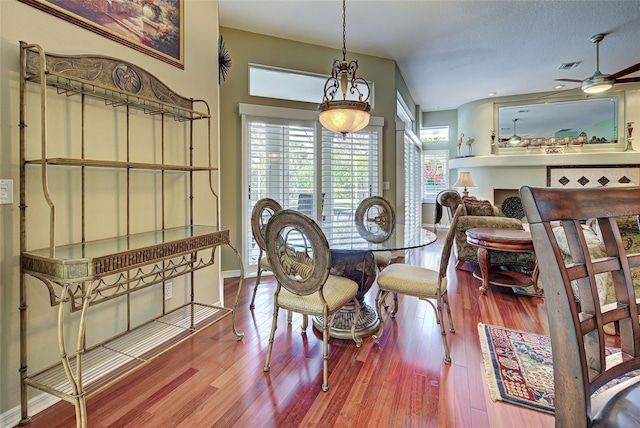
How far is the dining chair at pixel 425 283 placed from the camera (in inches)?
86.8

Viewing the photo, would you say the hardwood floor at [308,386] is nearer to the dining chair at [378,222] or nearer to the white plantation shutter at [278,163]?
the dining chair at [378,222]

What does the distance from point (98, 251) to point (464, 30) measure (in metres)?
4.76

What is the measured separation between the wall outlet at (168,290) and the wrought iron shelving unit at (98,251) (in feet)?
0.35

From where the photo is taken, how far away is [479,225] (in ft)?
13.3

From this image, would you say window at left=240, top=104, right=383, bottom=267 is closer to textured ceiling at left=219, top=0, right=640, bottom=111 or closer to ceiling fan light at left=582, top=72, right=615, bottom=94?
textured ceiling at left=219, top=0, right=640, bottom=111

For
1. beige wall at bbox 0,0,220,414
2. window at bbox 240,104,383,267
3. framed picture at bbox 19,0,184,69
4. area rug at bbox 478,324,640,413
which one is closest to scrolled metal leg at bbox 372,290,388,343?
area rug at bbox 478,324,640,413

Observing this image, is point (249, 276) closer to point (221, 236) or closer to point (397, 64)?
point (221, 236)

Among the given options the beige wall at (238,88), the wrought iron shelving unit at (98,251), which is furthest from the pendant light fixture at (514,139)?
the wrought iron shelving unit at (98,251)

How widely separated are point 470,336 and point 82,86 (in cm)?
316

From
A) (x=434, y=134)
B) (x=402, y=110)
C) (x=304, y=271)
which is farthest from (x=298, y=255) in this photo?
(x=434, y=134)

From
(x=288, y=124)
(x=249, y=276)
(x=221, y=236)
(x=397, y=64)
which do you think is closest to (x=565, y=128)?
(x=397, y=64)

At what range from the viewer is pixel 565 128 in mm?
7352

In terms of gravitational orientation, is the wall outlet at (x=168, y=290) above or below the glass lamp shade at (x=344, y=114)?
below

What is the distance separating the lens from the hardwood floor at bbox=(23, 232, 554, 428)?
169 cm
